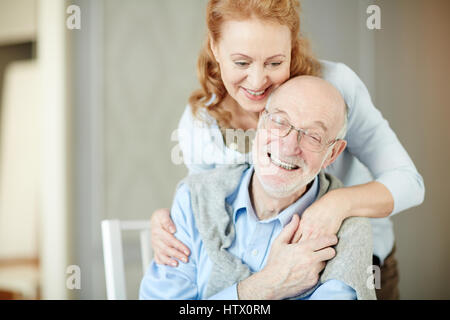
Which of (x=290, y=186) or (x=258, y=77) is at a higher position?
(x=258, y=77)

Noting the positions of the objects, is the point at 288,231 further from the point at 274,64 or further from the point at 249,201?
the point at 274,64

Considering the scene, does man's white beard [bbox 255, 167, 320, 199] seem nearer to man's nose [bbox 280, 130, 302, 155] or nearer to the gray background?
man's nose [bbox 280, 130, 302, 155]

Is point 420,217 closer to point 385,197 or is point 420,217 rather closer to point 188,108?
point 385,197

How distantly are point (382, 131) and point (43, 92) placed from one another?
3.20 ft

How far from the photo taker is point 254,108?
115 cm

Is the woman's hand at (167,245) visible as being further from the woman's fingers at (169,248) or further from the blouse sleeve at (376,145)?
the blouse sleeve at (376,145)

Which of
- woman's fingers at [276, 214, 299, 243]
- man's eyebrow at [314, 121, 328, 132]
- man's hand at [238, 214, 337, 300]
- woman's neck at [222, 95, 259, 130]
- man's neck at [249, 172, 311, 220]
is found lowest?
man's hand at [238, 214, 337, 300]

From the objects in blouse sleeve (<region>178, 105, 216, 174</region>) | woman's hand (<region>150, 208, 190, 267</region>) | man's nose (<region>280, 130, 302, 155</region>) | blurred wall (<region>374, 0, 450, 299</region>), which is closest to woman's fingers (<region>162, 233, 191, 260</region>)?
woman's hand (<region>150, 208, 190, 267</region>)

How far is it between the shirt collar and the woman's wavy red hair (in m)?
0.18

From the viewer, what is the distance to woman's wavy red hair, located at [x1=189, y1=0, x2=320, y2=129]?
42.6 inches

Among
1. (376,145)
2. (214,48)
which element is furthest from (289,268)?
(214,48)

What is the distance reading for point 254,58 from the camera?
110 centimetres

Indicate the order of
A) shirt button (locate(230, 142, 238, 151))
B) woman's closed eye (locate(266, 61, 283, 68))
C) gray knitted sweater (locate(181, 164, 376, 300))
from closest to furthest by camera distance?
1. gray knitted sweater (locate(181, 164, 376, 300))
2. woman's closed eye (locate(266, 61, 283, 68))
3. shirt button (locate(230, 142, 238, 151))

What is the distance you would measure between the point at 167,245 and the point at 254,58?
513mm
